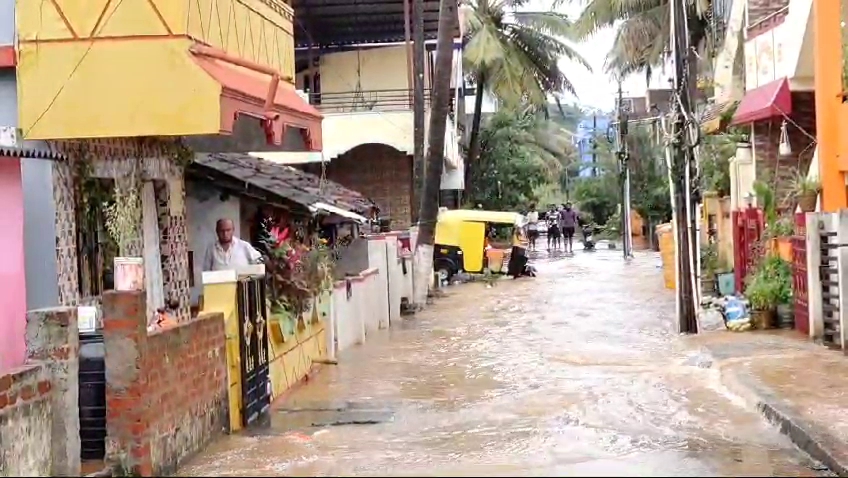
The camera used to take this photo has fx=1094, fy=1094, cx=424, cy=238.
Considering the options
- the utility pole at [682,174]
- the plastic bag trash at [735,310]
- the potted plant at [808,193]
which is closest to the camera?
the utility pole at [682,174]


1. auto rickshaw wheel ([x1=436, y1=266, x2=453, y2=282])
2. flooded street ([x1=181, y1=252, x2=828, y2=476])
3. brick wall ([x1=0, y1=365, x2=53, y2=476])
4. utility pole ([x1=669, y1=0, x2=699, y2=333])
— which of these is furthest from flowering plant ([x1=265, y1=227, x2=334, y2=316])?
auto rickshaw wheel ([x1=436, y1=266, x2=453, y2=282])

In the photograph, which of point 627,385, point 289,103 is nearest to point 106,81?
point 289,103

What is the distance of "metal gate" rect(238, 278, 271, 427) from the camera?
999 cm

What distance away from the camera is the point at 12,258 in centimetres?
917

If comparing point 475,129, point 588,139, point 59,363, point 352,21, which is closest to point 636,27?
point 352,21

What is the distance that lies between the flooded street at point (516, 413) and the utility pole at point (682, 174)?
0.56 meters

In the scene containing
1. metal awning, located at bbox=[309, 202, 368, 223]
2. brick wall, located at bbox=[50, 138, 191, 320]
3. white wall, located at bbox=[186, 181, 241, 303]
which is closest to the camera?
brick wall, located at bbox=[50, 138, 191, 320]

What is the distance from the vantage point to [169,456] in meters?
7.98

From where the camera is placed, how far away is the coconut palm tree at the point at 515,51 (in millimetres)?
39094

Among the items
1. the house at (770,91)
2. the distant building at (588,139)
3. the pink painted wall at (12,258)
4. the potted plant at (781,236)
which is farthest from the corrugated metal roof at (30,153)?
the distant building at (588,139)

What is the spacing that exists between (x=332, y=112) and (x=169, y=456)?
20.2 meters

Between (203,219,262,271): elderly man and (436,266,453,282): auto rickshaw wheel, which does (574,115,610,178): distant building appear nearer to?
(436,266,453,282): auto rickshaw wheel

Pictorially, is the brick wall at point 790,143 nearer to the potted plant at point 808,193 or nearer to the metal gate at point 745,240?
the metal gate at point 745,240

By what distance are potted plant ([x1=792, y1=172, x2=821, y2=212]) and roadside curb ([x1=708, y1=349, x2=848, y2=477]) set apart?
4919mm
